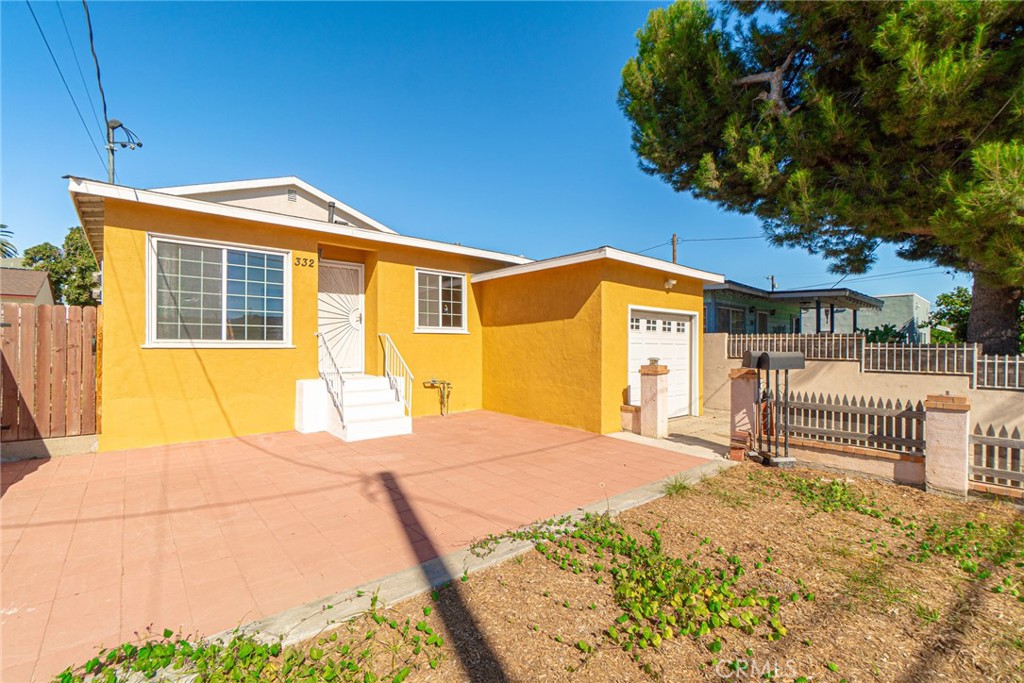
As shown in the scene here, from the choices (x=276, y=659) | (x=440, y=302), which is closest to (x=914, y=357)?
(x=440, y=302)

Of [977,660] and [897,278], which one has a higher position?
[897,278]

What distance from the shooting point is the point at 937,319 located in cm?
1338

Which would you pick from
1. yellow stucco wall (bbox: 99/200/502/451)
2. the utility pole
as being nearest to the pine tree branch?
yellow stucco wall (bbox: 99/200/502/451)

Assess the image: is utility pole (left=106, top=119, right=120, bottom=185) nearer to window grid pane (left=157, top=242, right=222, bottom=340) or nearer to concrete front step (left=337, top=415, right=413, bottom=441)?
window grid pane (left=157, top=242, right=222, bottom=340)

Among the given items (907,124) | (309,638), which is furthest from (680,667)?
(907,124)

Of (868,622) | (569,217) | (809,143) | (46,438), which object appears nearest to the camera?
(868,622)

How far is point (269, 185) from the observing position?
12.5m

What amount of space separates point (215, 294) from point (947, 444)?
1022cm

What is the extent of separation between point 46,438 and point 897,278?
2961cm

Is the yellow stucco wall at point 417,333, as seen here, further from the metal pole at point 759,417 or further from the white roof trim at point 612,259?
the metal pole at point 759,417

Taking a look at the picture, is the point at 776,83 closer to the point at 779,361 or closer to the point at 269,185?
the point at 779,361

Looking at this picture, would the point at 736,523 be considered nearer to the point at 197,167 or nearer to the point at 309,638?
the point at 309,638

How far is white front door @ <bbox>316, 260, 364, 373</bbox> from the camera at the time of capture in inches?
338

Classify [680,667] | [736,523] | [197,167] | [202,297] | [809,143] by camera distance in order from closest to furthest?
[680,667]
[736,523]
[202,297]
[809,143]
[197,167]
